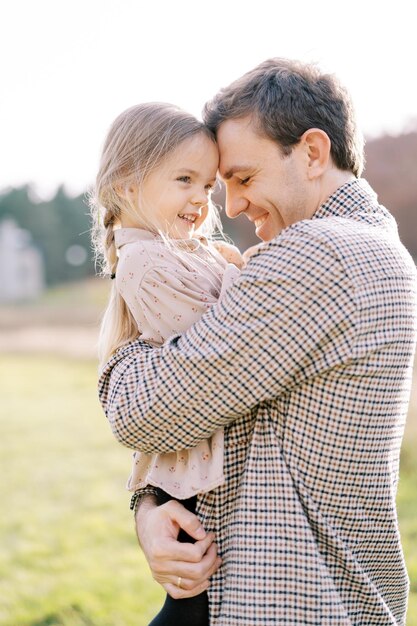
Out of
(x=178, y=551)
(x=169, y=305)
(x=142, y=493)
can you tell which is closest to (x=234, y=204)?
(x=169, y=305)

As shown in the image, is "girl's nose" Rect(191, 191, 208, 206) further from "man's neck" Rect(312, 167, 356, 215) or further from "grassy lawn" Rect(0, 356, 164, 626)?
"grassy lawn" Rect(0, 356, 164, 626)

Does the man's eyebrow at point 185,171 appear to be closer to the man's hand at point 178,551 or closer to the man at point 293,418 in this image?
the man at point 293,418

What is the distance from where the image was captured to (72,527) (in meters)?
→ 5.93

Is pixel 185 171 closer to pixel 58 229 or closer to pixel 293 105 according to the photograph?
pixel 293 105

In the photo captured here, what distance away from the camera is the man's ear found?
6.48 ft

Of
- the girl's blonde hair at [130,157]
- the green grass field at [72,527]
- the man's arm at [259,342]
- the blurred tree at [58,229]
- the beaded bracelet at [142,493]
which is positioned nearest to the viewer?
the man's arm at [259,342]

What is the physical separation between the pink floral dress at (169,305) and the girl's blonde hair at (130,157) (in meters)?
0.11

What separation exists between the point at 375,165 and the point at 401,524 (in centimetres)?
953

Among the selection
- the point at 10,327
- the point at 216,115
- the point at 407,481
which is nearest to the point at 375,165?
the point at 407,481

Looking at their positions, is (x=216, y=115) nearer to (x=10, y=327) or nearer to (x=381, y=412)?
(x=381, y=412)

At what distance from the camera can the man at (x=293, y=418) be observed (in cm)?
160

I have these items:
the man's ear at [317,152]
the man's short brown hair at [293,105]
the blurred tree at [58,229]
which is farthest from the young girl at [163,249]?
the blurred tree at [58,229]

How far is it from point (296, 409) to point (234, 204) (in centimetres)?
72

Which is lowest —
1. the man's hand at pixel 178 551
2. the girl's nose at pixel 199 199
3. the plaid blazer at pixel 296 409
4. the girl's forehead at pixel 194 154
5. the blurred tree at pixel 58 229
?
the blurred tree at pixel 58 229
